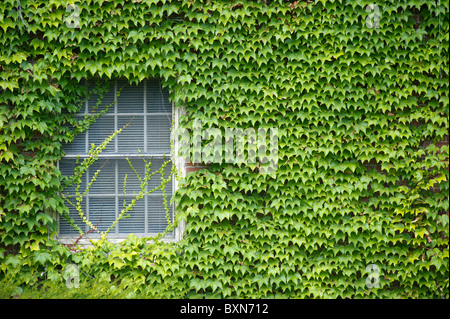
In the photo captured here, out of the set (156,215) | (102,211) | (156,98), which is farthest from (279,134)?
(102,211)

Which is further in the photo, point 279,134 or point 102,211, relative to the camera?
point 102,211

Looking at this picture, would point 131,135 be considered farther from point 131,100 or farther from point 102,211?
point 102,211

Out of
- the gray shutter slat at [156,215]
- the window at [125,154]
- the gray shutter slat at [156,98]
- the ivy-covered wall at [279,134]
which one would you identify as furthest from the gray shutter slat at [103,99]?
the gray shutter slat at [156,215]

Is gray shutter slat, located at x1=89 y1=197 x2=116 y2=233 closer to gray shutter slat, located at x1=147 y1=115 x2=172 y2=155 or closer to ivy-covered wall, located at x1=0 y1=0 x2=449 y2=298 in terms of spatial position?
ivy-covered wall, located at x1=0 y1=0 x2=449 y2=298

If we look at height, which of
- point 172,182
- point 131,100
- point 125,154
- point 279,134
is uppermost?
point 131,100

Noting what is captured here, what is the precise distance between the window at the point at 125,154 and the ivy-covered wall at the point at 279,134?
244mm

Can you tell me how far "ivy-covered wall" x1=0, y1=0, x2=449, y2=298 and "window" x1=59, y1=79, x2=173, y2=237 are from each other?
0.80 feet

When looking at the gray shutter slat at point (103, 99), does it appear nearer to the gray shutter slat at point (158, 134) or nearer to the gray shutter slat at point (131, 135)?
the gray shutter slat at point (131, 135)

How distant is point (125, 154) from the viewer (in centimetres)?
477

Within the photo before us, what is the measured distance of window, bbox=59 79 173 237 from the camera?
187 inches

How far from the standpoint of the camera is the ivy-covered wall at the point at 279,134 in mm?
4508

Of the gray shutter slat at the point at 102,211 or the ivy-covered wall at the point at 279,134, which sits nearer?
the ivy-covered wall at the point at 279,134

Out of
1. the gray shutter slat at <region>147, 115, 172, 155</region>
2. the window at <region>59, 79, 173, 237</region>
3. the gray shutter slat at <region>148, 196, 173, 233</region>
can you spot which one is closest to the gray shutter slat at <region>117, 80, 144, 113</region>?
the window at <region>59, 79, 173, 237</region>

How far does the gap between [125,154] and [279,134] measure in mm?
1876
